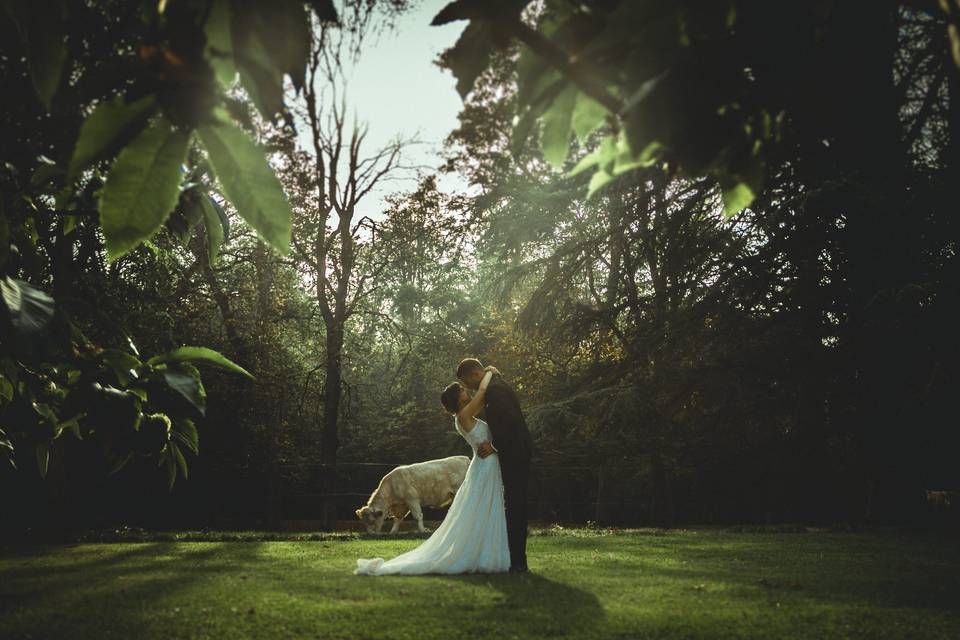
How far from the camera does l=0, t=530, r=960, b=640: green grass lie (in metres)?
3.95

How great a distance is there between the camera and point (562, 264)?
584 inches

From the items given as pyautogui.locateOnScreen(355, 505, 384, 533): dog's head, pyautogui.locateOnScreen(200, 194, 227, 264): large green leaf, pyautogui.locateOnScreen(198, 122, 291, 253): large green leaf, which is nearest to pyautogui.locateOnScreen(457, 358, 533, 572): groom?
pyautogui.locateOnScreen(200, 194, 227, 264): large green leaf

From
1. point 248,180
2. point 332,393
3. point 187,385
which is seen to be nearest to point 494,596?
point 187,385

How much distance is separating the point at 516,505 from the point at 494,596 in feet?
5.61

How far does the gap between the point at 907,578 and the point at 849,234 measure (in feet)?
19.1

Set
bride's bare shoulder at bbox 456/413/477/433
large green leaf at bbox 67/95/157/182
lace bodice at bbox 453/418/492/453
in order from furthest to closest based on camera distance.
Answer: lace bodice at bbox 453/418/492/453
bride's bare shoulder at bbox 456/413/477/433
large green leaf at bbox 67/95/157/182

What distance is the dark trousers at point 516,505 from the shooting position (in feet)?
21.8

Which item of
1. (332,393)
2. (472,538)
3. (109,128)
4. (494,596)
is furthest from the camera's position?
(332,393)

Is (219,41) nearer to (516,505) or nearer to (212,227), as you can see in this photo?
(212,227)

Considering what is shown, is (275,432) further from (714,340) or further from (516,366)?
(714,340)

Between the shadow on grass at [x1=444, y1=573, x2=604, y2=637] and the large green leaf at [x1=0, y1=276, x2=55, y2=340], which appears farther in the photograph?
the shadow on grass at [x1=444, y1=573, x2=604, y2=637]

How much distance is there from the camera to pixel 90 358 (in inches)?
70.6

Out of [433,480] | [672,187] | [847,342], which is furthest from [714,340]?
[433,480]

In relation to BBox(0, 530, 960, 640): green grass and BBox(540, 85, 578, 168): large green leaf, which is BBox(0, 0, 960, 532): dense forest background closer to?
BBox(540, 85, 578, 168): large green leaf
